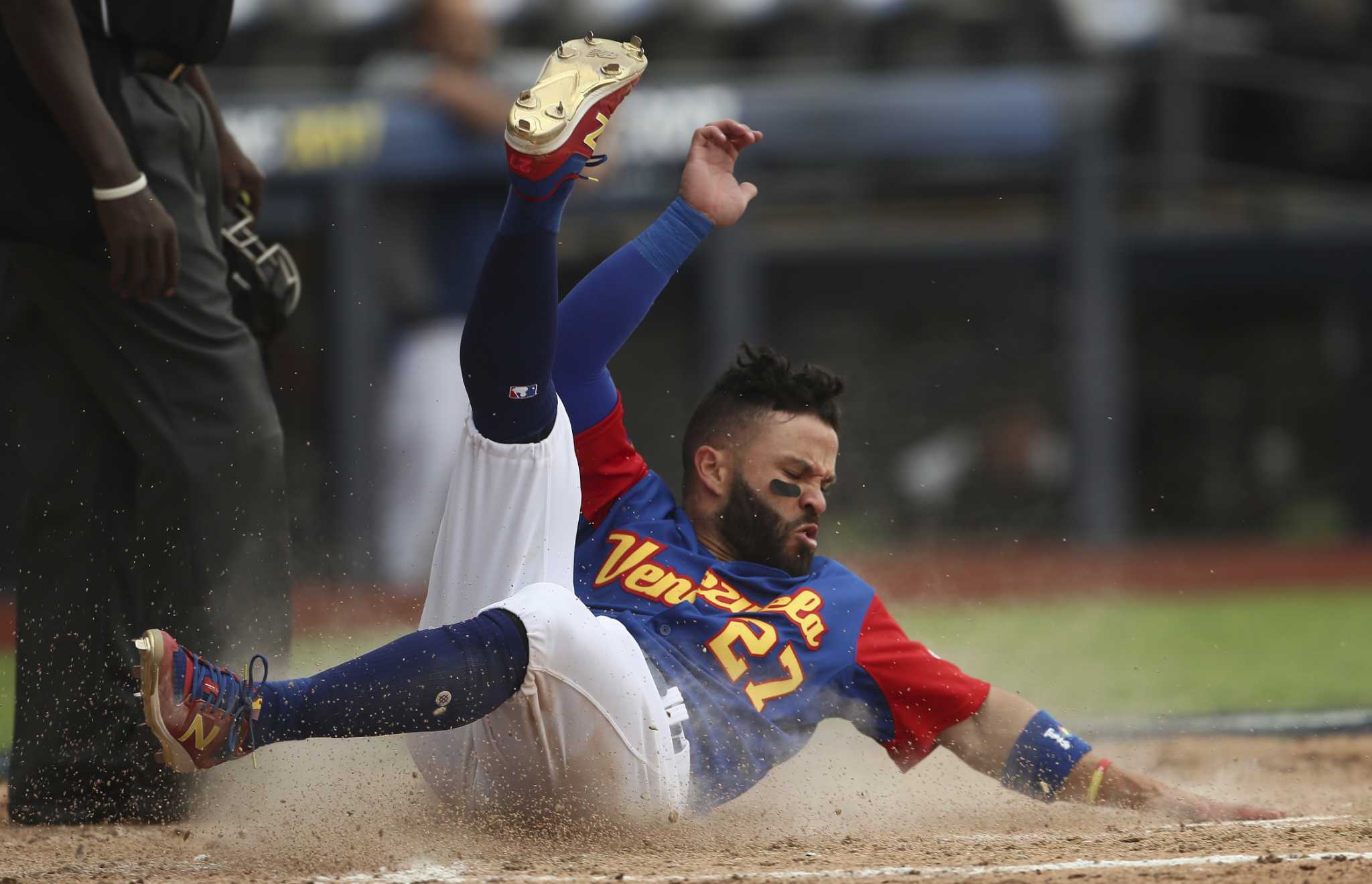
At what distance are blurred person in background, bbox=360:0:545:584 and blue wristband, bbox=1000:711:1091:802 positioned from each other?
2.97 m

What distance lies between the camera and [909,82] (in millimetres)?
11578

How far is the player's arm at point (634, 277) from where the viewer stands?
336 cm

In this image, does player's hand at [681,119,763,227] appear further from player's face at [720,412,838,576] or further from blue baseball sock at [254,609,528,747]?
blue baseball sock at [254,609,528,747]

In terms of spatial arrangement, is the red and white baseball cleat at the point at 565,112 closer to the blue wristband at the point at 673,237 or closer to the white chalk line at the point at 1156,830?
the blue wristband at the point at 673,237

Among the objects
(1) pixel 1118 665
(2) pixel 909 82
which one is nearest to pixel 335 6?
(2) pixel 909 82

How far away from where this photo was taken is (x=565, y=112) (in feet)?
9.55

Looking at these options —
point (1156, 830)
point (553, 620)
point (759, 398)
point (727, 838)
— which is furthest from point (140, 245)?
point (1156, 830)

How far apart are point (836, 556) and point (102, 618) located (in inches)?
225

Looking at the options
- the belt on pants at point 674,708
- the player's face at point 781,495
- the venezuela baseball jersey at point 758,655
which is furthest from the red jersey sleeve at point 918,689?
the belt on pants at point 674,708

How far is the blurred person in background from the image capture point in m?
6.61

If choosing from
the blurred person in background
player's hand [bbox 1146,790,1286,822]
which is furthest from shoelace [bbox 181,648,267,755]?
the blurred person in background

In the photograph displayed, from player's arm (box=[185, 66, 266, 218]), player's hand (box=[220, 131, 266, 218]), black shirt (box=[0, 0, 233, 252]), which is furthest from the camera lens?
player's hand (box=[220, 131, 266, 218])

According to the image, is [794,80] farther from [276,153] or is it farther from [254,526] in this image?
[254,526]

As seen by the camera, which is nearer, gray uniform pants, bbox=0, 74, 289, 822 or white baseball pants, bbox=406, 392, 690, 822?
white baseball pants, bbox=406, 392, 690, 822
